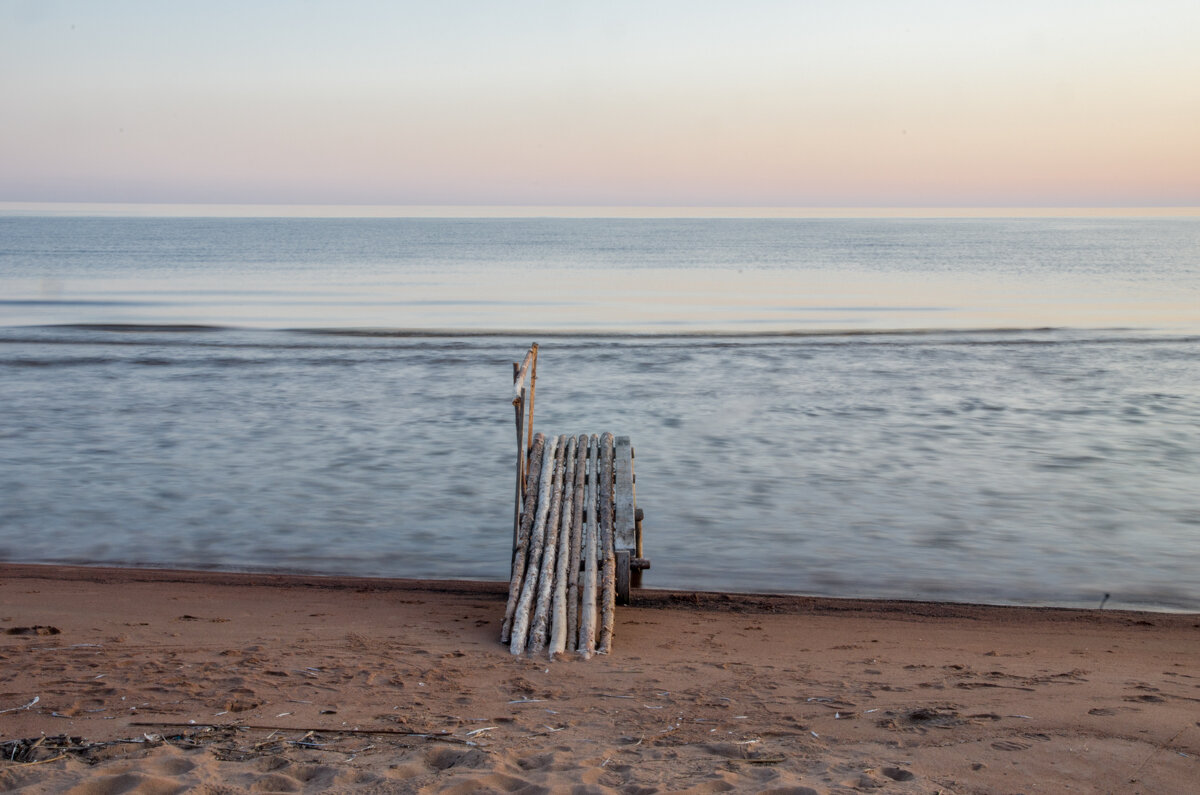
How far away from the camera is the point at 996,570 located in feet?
27.8

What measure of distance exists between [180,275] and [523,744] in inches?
1941

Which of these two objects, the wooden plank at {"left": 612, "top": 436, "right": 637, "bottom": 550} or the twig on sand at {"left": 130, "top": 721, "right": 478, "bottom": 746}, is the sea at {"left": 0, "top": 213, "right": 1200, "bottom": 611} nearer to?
the wooden plank at {"left": 612, "top": 436, "right": 637, "bottom": 550}

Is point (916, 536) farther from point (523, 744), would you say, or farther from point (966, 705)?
point (523, 744)

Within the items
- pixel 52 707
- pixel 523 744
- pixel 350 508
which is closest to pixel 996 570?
pixel 523 744

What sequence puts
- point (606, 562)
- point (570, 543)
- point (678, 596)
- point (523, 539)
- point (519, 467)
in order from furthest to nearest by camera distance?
point (519, 467) < point (678, 596) < point (523, 539) < point (570, 543) < point (606, 562)

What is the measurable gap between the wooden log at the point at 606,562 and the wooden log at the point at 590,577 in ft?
0.20

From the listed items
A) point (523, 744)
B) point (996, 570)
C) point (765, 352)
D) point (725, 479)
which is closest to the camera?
point (523, 744)

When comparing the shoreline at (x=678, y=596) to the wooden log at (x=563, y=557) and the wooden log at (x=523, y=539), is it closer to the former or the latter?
the wooden log at (x=523, y=539)

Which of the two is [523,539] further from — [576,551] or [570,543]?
[576,551]

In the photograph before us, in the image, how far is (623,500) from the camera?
757cm

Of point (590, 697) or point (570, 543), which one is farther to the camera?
point (570, 543)

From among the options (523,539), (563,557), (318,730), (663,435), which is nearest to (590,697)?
(318,730)

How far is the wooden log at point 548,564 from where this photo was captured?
19.6ft

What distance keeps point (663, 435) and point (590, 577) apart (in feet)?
25.5
